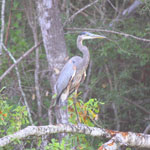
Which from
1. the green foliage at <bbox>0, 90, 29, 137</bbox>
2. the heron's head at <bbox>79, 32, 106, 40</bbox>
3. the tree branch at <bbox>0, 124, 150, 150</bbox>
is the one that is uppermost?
the heron's head at <bbox>79, 32, 106, 40</bbox>

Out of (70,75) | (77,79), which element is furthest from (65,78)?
(77,79)

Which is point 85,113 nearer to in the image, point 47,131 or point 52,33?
point 47,131

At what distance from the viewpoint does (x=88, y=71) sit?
6613mm

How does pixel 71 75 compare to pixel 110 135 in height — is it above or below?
above

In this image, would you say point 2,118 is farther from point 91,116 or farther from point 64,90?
point 64,90

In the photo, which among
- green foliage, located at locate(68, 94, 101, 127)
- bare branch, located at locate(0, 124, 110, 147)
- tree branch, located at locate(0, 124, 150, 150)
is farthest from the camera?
green foliage, located at locate(68, 94, 101, 127)

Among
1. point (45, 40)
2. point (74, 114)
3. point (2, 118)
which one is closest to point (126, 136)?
point (74, 114)

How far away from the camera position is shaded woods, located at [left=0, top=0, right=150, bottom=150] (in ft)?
14.0

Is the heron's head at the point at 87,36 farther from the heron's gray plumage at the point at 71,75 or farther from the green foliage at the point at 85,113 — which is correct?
the green foliage at the point at 85,113

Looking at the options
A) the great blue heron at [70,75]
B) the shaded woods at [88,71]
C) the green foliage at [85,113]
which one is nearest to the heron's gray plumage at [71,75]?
the great blue heron at [70,75]

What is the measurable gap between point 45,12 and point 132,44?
171 cm

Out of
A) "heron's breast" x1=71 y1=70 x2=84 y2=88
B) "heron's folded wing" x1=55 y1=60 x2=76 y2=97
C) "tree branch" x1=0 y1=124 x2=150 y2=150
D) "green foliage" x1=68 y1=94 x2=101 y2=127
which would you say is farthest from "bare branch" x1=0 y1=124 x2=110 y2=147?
"heron's breast" x1=71 y1=70 x2=84 y2=88

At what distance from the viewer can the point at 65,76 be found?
4.79m

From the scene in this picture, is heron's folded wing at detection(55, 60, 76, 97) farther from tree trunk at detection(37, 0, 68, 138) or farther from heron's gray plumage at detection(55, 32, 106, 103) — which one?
tree trunk at detection(37, 0, 68, 138)
